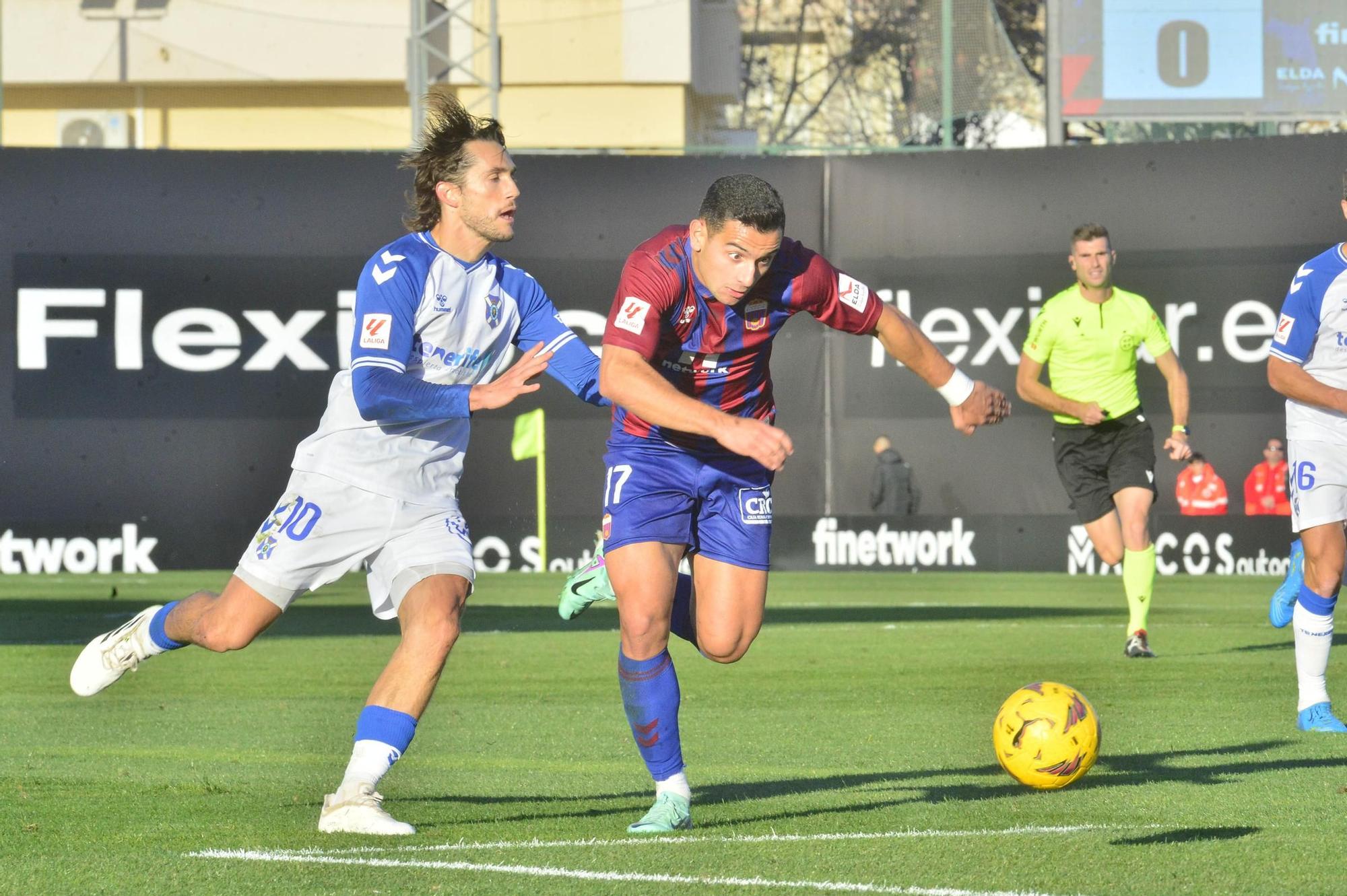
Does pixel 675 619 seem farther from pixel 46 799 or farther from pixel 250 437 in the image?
pixel 250 437

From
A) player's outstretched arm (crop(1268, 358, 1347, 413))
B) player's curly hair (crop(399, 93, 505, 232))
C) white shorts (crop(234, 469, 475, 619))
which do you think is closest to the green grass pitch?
white shorts (crop(234, 469, 475, 619))

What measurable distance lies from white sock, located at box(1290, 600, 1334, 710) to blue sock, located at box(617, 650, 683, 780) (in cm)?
351

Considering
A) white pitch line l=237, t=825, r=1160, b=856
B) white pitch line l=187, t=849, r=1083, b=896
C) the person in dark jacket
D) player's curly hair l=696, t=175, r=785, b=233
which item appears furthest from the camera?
the person in dark jacket

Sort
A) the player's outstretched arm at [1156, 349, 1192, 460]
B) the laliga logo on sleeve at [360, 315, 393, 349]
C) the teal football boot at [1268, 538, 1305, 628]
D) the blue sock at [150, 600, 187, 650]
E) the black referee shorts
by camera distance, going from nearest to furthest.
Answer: the laliga logo on sleeve at [360, 315, 393, 349] < the blue sock at [150, 600, 187, 650] < the teal football boot at [1268, 538, 1305, 628] < the player's outstretched arm at [1156, 349, 1192, 460] < the black referee shorts

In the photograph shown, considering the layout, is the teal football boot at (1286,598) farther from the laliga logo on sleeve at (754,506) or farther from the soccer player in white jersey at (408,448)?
the soccer player in white jersey at (408,448)

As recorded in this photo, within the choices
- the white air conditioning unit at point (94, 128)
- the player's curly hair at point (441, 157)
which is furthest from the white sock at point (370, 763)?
the white air conditioning unit at point (94, 128)

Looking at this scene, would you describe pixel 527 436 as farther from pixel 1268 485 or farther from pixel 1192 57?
pixel 1192 57

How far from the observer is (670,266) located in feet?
19.5


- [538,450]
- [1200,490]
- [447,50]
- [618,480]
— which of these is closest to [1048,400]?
[618,480]

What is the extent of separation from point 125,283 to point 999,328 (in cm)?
952

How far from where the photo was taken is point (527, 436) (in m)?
20.9

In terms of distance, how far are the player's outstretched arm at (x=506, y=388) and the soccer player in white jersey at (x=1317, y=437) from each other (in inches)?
145

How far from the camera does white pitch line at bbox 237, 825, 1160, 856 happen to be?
18.2 feet

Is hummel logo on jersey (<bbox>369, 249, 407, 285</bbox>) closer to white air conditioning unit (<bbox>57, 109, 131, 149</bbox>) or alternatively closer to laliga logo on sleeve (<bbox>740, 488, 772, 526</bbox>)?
laliga logo on sleeve (<bbox>740, 488, 772, 526</bbox>)
